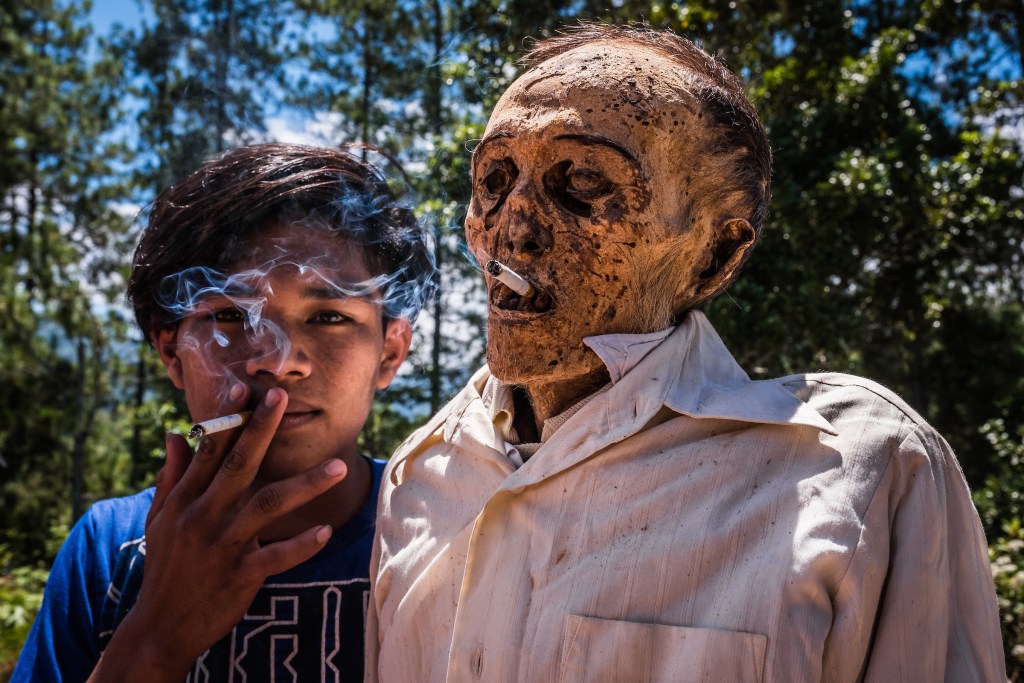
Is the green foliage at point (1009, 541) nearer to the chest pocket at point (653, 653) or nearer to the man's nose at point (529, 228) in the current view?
the chest pocket at point (653, 653)

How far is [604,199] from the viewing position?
1.87m

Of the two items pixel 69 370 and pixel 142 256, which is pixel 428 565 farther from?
pixel 69 370

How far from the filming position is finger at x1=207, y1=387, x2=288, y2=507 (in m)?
2.23

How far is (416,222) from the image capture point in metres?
3.09

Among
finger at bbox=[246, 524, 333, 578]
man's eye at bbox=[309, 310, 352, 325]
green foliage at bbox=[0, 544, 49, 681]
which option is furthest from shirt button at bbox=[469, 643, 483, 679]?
green foliage at bbox=[0, 544, 49, 681]

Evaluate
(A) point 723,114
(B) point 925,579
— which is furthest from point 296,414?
(B) point 925,579

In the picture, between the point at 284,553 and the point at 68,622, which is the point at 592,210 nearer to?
the point at 284,553

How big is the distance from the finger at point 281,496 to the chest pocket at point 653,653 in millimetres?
853

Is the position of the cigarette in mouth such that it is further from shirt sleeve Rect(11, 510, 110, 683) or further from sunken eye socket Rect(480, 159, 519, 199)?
shirt sleeve Rect(11, 510, 110, 683)

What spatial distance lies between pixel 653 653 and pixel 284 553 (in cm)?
103

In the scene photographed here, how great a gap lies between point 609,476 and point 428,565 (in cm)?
49

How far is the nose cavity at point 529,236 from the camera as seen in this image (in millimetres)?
1892

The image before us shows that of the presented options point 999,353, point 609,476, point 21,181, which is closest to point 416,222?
point 609,476

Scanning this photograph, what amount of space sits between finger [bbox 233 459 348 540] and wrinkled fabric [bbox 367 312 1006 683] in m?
0.38
